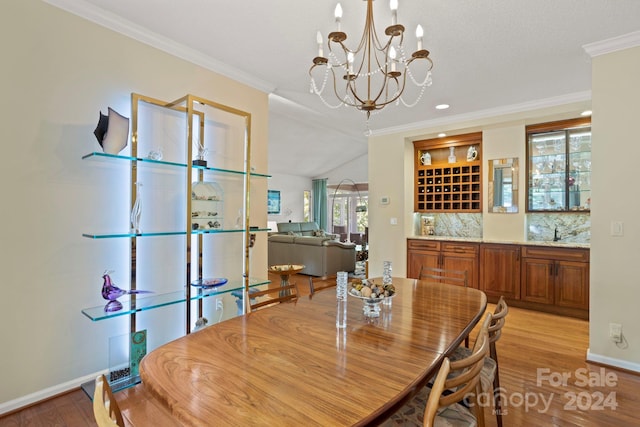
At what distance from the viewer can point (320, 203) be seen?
1103 cm

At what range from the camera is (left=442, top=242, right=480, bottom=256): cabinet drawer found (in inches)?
182

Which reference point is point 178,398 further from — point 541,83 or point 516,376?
point 541,83

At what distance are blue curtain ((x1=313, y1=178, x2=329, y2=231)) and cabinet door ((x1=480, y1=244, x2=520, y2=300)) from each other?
6824 millimetres

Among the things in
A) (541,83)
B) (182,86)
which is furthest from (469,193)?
(182,86)

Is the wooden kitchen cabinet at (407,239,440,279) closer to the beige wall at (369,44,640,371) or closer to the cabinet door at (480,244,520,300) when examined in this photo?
the cabinet door at (480,244,520,300)

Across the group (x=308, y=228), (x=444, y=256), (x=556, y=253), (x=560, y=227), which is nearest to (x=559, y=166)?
(x=560, y=227)

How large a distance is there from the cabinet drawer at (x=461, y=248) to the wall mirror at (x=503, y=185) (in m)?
0.60

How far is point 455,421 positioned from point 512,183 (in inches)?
164

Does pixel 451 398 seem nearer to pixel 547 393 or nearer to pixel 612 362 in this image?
pixel 547 393

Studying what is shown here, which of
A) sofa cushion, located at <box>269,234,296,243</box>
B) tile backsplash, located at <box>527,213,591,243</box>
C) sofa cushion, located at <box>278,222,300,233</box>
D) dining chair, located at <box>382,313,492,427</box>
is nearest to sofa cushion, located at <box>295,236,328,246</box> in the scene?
sofa cushion, located at <box>269,234,296,243</box>

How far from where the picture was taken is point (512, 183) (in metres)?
4.60

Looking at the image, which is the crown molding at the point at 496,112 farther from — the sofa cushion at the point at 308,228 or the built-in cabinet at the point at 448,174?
the sofa cushion at the point at 308,228

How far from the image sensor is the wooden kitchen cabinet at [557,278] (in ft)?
12.5

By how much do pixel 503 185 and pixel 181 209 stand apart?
426 centimetres
